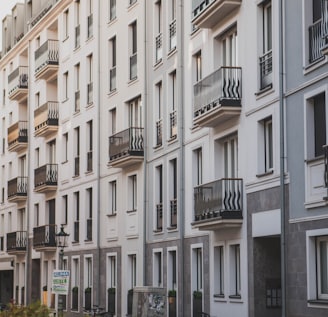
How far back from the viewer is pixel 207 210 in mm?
31078

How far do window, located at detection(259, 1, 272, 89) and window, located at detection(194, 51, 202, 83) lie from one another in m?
5.65

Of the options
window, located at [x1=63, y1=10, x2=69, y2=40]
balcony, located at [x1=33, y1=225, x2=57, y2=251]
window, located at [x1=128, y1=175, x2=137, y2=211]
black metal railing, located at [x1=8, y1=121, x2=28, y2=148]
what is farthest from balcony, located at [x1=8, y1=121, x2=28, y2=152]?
window, located at [x1=128, y1=175, x2=137, y2=211]

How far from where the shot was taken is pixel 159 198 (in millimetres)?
38219

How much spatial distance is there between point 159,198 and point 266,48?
1127cm

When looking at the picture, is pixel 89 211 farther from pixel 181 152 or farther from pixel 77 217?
pixel 181 152

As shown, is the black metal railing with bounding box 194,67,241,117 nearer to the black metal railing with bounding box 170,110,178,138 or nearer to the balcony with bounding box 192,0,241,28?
the balcony with bounding box 192,0,241,28

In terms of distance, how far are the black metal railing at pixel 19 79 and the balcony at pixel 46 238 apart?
10766mm

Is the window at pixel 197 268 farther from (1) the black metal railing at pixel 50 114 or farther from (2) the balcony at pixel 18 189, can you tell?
(2) the balcony at pixel 18 189

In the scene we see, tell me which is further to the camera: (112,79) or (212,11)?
(112,79)

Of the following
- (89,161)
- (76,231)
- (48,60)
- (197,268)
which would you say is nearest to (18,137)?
(48,60)

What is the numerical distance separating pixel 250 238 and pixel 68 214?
22.7 m

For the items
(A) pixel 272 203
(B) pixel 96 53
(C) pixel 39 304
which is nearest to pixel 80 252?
(B) pixel 96 53

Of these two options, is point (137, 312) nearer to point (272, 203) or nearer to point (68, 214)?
point (272, 203)

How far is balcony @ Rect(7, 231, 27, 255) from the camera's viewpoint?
192ft
